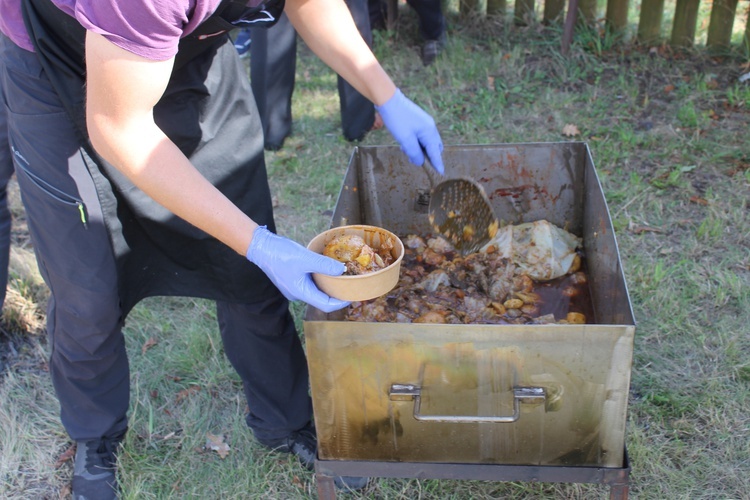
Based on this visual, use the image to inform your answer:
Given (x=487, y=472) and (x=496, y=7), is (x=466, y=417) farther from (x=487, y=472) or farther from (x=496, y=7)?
(x=496, y=7)

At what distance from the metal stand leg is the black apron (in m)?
0.61

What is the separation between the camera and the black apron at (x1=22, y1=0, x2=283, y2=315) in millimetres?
1835

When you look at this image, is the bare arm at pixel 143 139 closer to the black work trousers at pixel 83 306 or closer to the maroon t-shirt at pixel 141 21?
the maroon t-shirt at pixel 141 21

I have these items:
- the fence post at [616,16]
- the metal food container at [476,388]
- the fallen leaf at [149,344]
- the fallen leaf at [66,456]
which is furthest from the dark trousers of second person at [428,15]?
the fallen leaf at [66,456]

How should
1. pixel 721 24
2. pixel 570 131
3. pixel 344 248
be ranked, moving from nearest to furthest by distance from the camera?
pixel 344 248 < pixel 570 131 < pixel 721 24

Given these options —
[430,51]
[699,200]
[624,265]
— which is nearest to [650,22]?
[430,51]

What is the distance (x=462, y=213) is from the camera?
2.44 metres

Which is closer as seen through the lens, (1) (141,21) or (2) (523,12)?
(1) (141,21)

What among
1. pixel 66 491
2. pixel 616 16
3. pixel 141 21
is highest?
pixel 141 21

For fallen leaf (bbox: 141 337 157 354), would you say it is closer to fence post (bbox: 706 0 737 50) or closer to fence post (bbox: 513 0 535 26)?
fence post (bbox: 513 0 535 26)

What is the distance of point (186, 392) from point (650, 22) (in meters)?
4.42

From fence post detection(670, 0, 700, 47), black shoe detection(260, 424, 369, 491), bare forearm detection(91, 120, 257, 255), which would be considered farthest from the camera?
fence post detection(670, 0, 700, 47)

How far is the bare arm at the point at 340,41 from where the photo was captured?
2180 millimetres

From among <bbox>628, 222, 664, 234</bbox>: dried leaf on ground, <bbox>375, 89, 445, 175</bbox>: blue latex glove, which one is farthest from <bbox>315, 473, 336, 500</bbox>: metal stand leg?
<bbox>628, 222, 664, 234</bbox>: dried leaf on ground
